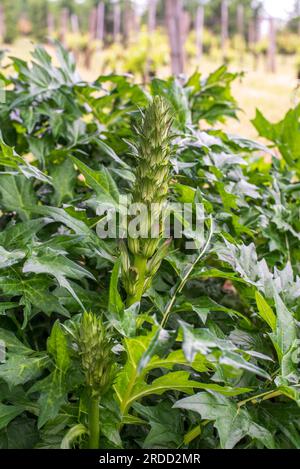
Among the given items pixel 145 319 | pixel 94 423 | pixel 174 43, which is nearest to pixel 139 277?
pixel 145 319

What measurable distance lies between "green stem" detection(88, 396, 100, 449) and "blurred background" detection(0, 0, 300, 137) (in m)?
1.12

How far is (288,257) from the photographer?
4.65 feet

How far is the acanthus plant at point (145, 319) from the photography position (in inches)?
34.3

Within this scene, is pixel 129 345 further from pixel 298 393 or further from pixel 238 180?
pixel 238 180

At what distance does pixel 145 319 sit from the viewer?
91 cm

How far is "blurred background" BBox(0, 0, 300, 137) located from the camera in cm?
873

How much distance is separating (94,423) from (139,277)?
24cm

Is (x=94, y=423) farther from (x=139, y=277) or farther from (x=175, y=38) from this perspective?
(x=175, y=38)

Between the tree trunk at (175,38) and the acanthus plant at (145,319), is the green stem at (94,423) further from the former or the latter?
the tree trunk at (175,38)

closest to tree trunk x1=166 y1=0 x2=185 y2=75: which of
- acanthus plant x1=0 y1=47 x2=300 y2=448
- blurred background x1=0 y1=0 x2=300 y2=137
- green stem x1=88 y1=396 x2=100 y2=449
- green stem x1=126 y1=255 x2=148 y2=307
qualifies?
blurred background x1=0 y1=0 x2=300 y2=137

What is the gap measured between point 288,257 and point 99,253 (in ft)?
1.92

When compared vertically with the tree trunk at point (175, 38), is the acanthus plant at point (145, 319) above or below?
below

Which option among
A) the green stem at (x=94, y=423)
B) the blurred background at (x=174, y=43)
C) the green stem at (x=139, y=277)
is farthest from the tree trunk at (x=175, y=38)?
the green stem at (x=94, y=423)

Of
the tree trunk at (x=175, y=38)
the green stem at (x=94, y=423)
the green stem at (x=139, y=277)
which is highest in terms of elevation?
the tree trunk at (x=175, y=38)
